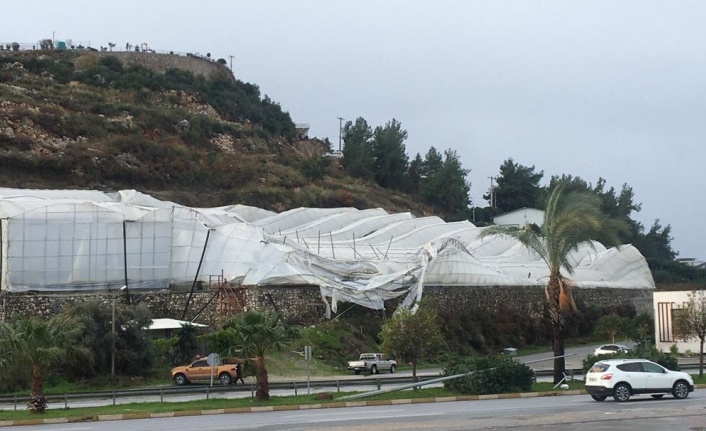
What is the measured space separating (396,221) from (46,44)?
2673 inches

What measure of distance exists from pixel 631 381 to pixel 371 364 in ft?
55.5

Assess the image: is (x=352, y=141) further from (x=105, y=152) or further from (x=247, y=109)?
(x=105, y=152)

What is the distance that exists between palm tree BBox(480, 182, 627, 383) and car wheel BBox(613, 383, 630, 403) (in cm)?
654

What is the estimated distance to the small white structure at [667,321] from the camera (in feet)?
164

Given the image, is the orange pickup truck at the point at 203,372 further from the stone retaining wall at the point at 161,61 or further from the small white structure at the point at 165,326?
the stone retaining wall at the point at 161,61

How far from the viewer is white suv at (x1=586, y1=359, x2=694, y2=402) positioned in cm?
2766

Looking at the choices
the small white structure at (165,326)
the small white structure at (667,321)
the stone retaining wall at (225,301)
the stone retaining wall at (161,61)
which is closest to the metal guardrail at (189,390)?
the small white structure at (165,326)

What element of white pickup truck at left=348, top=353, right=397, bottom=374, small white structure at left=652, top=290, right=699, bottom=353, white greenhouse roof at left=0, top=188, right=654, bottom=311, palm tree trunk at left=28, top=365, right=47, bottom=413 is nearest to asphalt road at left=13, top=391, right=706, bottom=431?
palm tree trunk at left=28, top=365, right=47, bottom=413

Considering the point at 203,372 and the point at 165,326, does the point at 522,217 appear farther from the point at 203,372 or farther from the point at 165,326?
the point at 203,372

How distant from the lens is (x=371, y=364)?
142ft

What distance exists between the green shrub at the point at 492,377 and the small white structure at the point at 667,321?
19.4m

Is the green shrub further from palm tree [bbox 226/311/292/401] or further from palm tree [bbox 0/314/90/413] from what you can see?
palm tree [bbox 0/314/90/413]

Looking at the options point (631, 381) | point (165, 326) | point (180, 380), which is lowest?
point (180, 380)

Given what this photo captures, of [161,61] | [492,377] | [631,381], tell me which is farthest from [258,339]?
[161,61]
